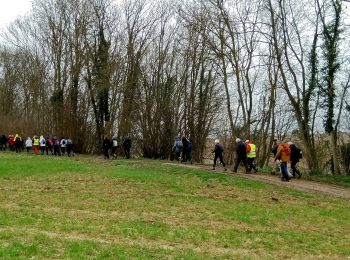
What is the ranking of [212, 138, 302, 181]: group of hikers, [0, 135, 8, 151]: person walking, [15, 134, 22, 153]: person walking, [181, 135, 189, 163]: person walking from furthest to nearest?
[0, 135, 8, 151]: person walking < [15, 134, 22, 153]: person walking < [181, 135, 189, 163]: person walking < [212, 138, 302, 181]: group of hikers

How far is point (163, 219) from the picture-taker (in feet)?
42.3

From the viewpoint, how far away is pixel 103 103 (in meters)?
44.7

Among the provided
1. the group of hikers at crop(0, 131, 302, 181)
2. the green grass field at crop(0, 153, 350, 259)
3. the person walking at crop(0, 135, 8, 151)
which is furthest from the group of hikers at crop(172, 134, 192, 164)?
the person walking at crop(0, 135, 8, 151)

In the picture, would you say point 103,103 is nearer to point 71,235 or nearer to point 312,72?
point 312,72

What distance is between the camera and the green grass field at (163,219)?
9391 mm

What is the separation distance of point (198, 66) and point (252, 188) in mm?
24727

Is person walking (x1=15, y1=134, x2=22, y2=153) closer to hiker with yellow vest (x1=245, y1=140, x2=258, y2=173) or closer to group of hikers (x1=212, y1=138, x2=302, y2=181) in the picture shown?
group of hikers (x1=212, y1=138, x2=302, y2=181)

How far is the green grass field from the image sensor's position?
939cm

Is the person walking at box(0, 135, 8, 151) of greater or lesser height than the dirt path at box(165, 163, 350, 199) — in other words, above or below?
above

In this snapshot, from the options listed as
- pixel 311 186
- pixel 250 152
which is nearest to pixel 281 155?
pixel 311 186

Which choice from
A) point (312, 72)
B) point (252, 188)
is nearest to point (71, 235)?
point (252, 188)

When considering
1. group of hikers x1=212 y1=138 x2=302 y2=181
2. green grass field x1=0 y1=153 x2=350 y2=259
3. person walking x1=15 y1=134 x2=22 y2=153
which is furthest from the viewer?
person walking x1=15 y1=134 x2=22 y2=153

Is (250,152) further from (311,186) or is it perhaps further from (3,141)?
(3,141)

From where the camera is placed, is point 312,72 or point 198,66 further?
point 198,66
